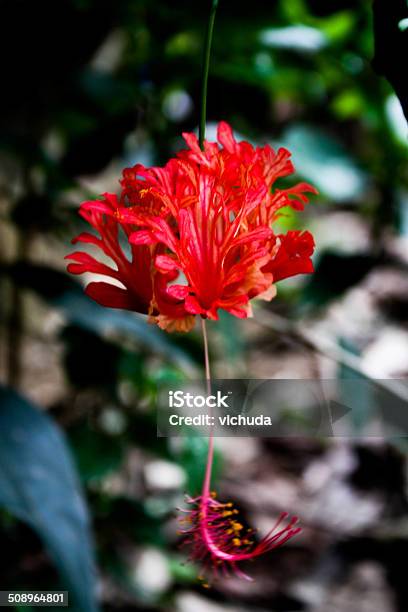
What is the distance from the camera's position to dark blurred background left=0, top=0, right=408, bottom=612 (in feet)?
2.79

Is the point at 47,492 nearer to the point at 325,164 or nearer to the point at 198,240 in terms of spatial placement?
the point at 198,240

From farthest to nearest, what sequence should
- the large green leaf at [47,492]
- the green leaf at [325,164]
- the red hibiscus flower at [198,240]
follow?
the green leaf at [325,164] < the large green leaf at [47,492] < the red hibiscus flower at [198,240]

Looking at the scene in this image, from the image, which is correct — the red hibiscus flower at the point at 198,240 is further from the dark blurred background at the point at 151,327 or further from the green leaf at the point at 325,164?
the green leaf at the point at 325,164

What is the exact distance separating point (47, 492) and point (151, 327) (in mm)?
299

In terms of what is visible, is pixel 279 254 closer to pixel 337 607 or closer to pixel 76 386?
pixel 76 386

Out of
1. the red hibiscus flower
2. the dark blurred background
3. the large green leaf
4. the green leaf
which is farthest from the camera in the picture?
the green leaf

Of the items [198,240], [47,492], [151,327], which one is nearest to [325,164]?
[151,327]

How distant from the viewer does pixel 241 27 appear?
2.80 ft

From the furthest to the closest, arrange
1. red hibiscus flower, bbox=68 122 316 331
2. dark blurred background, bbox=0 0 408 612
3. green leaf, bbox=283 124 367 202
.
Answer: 1. green leaf, bbox=283 124 367 202
2. dark blurred background, bbox=0 0 408 612
3. red hibiscus flower, bbox=68 122 316 331

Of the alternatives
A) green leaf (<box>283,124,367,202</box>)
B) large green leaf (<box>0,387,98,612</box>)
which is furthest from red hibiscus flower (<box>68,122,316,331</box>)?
green leaf (<box>283,124,367,202</box>)

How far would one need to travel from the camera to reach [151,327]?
894mm

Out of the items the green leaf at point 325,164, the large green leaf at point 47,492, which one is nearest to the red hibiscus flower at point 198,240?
the large green leaf at point 47,492

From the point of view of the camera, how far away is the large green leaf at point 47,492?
610 mm

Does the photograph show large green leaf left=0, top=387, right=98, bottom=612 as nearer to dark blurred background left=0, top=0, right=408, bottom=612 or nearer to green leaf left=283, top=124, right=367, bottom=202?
dark blurred background left=0, top=0, right=408, bottom=612
